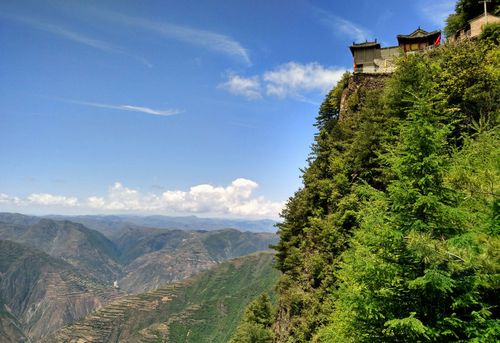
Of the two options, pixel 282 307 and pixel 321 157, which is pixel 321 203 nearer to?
pixel 321 157

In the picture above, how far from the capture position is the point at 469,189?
1336 centimetres

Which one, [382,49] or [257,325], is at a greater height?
[382,49]

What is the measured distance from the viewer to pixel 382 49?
4375 cm

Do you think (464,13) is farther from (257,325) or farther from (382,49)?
(257,325)

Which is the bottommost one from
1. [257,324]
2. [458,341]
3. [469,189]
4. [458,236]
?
[257,324]

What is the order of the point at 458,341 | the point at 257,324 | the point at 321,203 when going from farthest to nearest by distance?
the point at 257,324, the point at 321,203, the point at 458,341

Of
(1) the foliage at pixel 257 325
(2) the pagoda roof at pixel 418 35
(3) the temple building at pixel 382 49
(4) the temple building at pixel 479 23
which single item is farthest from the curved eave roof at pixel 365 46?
(1) the foliage at pixel 257 325

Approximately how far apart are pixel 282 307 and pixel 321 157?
1553cm

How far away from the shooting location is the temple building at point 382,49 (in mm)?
42688

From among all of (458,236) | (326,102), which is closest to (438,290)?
(458,236)

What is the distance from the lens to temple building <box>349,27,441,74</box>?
140 ft

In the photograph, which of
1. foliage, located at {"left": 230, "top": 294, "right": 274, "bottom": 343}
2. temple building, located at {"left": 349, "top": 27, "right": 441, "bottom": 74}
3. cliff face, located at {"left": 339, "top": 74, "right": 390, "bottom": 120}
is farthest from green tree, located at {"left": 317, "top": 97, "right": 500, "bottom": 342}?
foliage, located at {"left": 230, "top": 294, "right": 274, "bottom": 343}

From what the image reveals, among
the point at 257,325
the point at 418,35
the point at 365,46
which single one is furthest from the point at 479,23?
the point at 257,325

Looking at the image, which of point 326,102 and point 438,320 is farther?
point 326,102
